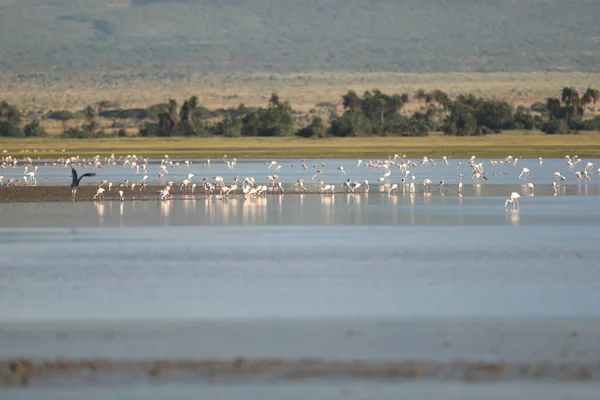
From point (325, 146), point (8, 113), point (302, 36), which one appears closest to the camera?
point (325, 146)

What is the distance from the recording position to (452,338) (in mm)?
12281

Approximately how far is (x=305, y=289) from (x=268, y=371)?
16.3ft

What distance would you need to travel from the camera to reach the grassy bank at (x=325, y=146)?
220 feet

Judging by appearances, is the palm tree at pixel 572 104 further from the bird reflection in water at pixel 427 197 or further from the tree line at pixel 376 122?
the bird reflection in water at pixel 427 197

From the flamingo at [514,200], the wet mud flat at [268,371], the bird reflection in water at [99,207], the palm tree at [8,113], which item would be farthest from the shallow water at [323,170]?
the palm tree at [8,113]

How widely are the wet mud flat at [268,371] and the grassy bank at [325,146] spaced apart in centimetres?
5306

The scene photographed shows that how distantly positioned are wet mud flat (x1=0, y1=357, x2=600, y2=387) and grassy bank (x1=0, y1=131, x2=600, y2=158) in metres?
53.1

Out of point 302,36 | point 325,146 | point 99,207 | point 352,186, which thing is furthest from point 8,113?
point 302,36

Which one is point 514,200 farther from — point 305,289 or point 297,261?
point 305,289

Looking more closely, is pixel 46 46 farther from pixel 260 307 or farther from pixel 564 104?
pixel 260 307

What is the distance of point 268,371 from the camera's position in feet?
35.7

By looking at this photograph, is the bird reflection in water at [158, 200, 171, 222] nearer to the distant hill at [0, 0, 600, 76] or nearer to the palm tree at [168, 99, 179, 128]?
the palm tree at [168, 99, 179, 128]

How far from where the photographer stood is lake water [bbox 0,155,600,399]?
463 inches

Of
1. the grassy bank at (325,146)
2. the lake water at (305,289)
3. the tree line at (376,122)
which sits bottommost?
the lake water at (305,289)
